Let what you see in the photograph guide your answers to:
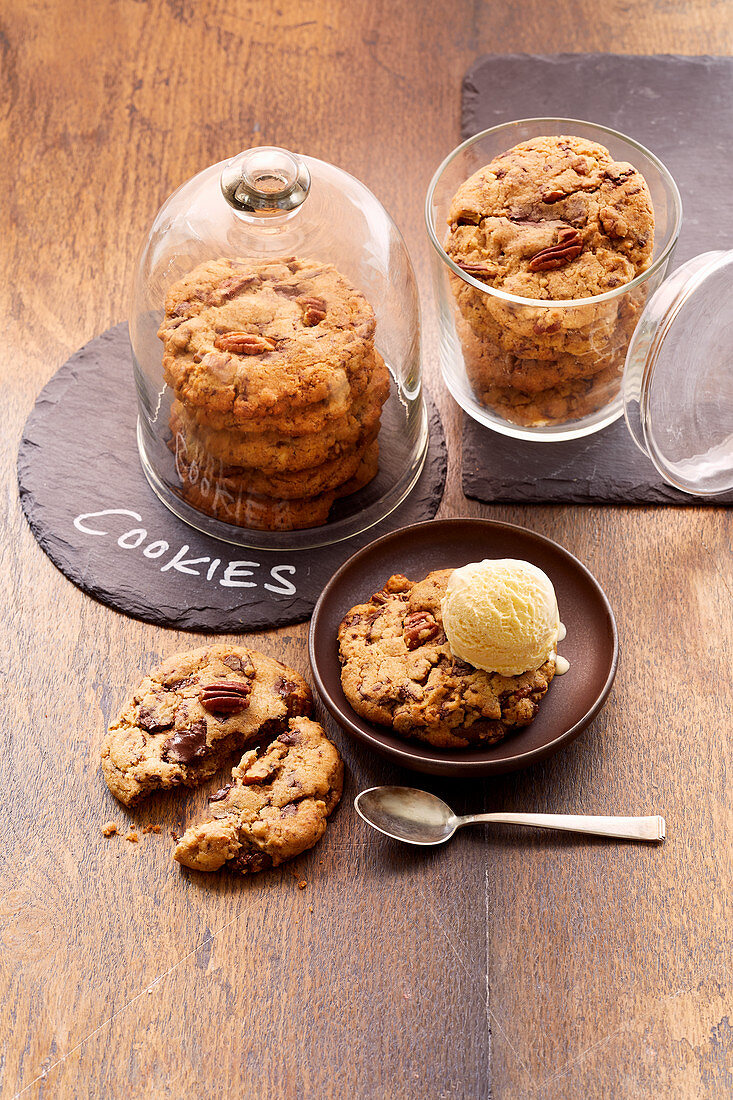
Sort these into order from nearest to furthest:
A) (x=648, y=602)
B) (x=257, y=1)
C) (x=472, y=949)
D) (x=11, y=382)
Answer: (x=472, y=949), (x=648, y=602), (x=11, y=382), (x=257, y=1)

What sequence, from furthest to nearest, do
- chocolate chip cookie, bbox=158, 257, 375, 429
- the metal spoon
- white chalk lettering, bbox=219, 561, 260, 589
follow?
1. white chalk lettering, bbox=219, 561, 260, 589
2. chocolate chip cookie, bbox=158, 257, 375, 429
3. the metal spoon

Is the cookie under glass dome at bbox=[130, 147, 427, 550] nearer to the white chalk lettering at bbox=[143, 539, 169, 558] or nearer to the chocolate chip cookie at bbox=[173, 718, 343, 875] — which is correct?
the white chalk lettering at bbox=[143, 539, 169, 558]

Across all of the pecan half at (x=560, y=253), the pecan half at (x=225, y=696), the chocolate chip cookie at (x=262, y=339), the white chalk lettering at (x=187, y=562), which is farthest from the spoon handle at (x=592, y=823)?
the pecan half at (x=560, y=253)

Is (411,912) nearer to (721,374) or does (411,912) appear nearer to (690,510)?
(690,510)

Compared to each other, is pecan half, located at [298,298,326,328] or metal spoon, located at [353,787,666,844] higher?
pecan half, located at [298,298,326,328]

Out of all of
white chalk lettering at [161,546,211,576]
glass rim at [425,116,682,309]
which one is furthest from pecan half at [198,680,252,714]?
glass rim at [425,116,682,309]

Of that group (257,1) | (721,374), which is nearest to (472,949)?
(721,374)

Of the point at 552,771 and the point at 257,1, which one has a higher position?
the point at 257,1
